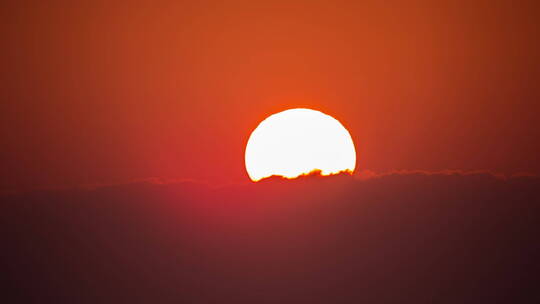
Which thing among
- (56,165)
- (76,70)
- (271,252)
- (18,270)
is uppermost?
(76,70)

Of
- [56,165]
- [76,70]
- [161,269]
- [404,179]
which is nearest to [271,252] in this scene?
[161,269]

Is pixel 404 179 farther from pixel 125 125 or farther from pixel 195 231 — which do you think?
pixel 125 125

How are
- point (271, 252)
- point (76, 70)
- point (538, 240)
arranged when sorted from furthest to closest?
point (538, 240) < point (271, 252) < point (76, 70)

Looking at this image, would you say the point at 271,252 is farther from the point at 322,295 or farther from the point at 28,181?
the point at 28,181

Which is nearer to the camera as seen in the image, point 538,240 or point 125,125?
point 125,125

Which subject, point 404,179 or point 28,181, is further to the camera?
point 404,179

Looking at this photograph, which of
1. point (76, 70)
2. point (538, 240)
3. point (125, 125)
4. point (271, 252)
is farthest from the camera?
point (538, 240)

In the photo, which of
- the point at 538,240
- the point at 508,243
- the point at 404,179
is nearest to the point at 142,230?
the point at 404,179

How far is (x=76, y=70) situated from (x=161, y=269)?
20.8ft

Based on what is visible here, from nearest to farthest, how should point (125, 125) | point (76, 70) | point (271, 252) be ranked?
1. point (76, 70)
2. point (125, 125)
3. point (271, 252)

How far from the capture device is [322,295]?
14.5m

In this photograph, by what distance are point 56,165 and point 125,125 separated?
2.34m

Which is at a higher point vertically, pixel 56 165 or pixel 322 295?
pixel 56 165

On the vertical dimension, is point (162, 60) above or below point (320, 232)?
above
